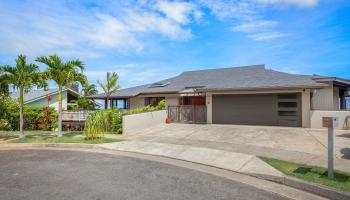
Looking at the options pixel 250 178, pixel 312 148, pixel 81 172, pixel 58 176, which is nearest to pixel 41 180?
pixel 58 176

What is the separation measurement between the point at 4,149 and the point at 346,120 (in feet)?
60.9

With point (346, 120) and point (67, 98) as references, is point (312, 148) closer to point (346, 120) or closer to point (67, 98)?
point (346, 120)

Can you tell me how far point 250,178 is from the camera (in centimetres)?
664

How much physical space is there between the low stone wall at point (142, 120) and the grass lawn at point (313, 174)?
9470 mm

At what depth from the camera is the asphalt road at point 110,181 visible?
17.5 ft

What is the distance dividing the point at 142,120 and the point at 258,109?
812cm

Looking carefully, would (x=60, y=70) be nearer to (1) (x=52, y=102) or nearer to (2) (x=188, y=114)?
(2) (x=188, y=114)

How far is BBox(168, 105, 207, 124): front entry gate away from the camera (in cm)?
1975

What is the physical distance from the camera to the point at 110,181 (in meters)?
6.28

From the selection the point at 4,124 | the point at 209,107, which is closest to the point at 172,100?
the point at 209,107

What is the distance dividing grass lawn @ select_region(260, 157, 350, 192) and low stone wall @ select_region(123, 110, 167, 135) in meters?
9.47

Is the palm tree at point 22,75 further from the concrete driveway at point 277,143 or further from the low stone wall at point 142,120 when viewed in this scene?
the concrete driveway at point 277,143

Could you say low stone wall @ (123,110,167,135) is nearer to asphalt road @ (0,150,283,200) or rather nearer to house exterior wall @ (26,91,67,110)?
asphalt road @ (0,150,283,200)

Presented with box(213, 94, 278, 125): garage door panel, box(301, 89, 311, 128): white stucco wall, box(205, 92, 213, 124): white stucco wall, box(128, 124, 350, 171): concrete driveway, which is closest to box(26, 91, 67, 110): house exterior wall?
box(205, 92, 213, 124): white stucco wall
